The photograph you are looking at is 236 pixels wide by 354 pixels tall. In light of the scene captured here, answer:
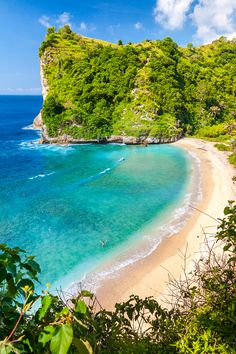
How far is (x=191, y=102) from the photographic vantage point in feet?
258

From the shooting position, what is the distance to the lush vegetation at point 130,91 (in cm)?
6397

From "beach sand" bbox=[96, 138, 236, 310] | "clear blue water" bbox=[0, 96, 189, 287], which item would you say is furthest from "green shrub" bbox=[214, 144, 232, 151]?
"beach sand" bbox=[96, 138, 236, 310]

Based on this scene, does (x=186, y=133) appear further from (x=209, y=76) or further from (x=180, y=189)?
(x=180, y=189)

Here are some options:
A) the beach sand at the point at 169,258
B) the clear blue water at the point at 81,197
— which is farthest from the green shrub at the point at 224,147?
the beach sand at the point at 169,258

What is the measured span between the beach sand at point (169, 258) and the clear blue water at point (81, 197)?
296 centimetres

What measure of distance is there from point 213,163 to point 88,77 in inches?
1619

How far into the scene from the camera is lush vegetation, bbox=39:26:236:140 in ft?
210

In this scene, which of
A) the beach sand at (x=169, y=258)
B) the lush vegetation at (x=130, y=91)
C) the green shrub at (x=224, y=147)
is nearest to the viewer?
the beach sand at (x=169, y=258)

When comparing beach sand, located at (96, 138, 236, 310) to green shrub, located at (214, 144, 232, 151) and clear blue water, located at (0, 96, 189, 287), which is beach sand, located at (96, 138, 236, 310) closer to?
clear blue water, located at (0, 96, 189, 287)

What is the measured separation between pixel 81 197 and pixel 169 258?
1575 cm

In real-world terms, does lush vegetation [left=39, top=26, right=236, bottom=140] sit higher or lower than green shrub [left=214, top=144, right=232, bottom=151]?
higher

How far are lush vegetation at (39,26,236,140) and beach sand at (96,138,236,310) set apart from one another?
91.7ft

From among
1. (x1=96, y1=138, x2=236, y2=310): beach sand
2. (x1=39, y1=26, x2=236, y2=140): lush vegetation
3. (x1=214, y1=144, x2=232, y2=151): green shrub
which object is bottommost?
(x1=96, y1=138, x2=236, y2=310): beach sand

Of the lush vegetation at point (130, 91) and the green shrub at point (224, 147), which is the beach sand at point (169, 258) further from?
the lush vegetation at point (130, 91)
